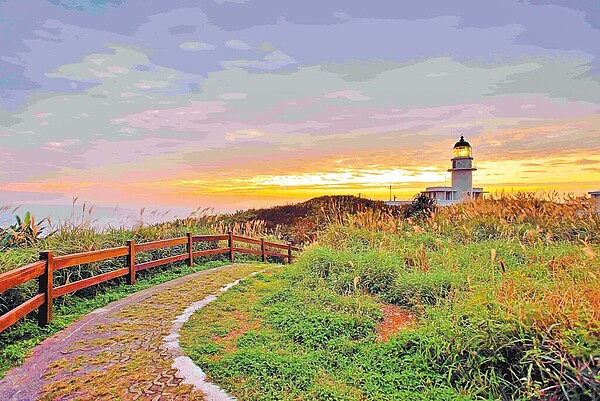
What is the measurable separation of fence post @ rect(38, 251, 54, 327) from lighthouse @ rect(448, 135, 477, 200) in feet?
45.9

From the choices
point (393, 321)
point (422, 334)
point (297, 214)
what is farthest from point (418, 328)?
point (297, 214)

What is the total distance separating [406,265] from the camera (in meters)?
6.71

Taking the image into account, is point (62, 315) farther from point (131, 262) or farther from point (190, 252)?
point (190, 252)

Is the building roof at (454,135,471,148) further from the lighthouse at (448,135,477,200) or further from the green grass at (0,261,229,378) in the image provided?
the green grass at (0,261,229,378)

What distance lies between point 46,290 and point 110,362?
2.24 meters

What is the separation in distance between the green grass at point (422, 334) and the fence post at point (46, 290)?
2.05 m

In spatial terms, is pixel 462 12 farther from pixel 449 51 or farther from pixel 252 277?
pixel 252 277

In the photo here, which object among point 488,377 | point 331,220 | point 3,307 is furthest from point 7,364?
point 331,220

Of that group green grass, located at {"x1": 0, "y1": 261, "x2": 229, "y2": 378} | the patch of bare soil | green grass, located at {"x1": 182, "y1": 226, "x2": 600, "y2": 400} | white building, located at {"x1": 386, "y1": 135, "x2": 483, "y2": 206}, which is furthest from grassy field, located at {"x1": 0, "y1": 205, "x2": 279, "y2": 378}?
white building, located at {"x1": 386, "y1": 135, "x2": 483, "y2": 206}

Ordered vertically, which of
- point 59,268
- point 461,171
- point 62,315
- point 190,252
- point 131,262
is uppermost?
point 461,171

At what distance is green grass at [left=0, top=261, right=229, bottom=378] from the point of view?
15.1 ft

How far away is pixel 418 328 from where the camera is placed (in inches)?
172

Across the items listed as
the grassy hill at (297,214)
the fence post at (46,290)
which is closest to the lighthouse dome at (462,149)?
the grassy hill at (297,214)

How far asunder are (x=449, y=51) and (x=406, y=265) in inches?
235
